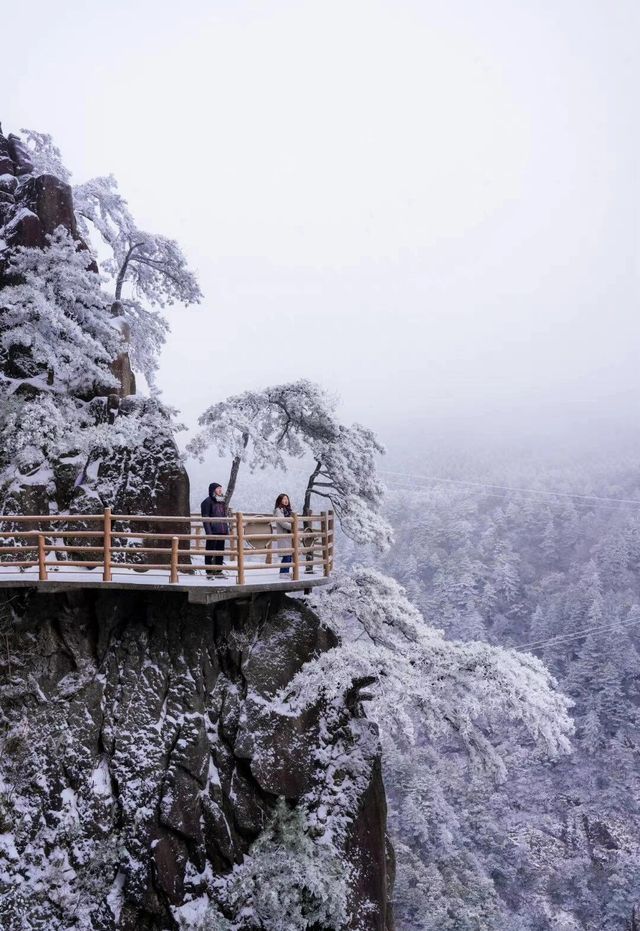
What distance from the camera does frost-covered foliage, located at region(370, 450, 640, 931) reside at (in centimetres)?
4169

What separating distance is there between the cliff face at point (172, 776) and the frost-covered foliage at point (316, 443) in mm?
3529

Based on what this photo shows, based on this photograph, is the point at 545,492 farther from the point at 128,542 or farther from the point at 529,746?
the point at 128,542

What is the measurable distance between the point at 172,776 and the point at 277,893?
270 centimetres

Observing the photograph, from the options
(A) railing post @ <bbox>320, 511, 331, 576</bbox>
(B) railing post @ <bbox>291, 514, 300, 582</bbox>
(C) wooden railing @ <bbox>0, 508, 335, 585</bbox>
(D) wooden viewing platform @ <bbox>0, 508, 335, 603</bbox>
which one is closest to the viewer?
(D) wooden viewing platform @ <bbox>0, 508, 335, 603</bbox>

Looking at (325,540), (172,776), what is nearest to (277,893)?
(172,776)

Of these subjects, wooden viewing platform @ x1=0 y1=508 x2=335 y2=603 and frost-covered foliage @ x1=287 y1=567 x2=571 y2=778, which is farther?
frost-covered foliage @ x1=287 y1=567 x2=571 y2=778

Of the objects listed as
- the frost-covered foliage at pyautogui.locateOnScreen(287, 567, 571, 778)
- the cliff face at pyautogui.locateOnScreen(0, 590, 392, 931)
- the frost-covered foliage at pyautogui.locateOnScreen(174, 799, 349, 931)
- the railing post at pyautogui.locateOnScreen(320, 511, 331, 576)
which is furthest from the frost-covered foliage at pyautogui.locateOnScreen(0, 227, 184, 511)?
the frost-covered foliage at pyautogui.locateOnScreen(174, 799, 349, 931)

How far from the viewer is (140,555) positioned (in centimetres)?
1441

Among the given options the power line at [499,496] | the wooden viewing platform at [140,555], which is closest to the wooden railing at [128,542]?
the wooden viewing platform at [140,555]

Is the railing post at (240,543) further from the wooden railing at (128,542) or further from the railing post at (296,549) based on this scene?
the railing post at (296,549)

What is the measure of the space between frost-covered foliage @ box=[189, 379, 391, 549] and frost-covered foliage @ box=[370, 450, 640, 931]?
648cm

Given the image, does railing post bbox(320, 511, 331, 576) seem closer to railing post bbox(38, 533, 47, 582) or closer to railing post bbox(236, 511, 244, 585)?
railing post bbox(236, 511, 244, 585)

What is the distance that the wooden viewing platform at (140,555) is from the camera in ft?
39.8

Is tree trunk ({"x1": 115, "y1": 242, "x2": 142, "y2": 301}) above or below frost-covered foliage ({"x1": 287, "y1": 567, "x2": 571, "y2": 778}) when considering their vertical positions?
above
